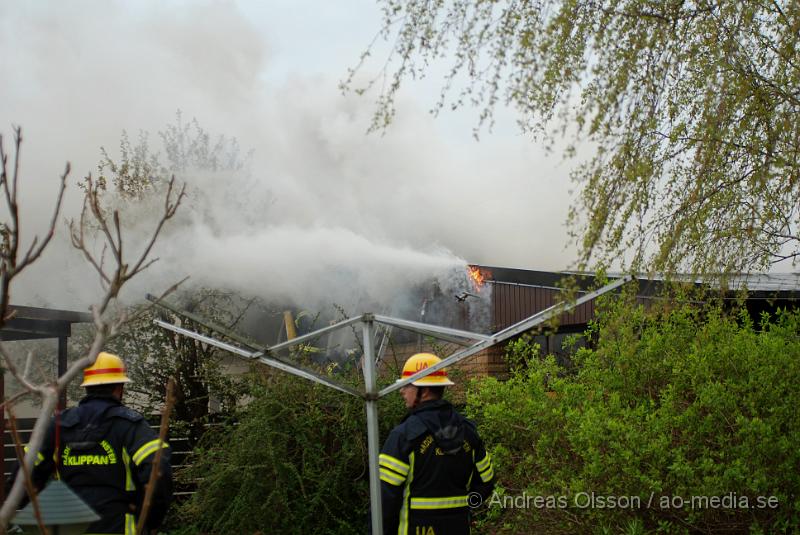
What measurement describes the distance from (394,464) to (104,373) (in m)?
1.59

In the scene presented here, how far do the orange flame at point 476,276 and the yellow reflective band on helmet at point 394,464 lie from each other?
24.5ft

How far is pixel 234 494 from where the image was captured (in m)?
7.16

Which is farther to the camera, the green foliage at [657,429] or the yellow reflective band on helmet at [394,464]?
the green foliage at [657,429]

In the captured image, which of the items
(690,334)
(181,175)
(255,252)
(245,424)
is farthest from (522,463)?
(181,175)

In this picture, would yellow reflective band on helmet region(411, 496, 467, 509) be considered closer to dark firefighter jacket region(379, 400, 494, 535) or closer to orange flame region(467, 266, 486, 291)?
dark firefighter jacket region(379, 400, 494, 535)

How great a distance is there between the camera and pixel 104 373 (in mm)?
4465

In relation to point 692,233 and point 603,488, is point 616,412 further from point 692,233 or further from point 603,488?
point 692,233

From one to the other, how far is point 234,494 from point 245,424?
0.60 m

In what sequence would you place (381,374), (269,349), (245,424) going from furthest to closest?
(381,374) → (245,424) → (269,349)

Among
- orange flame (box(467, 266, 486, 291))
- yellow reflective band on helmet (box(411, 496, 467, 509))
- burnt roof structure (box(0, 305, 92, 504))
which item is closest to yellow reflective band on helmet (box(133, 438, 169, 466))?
yellow reflective band on helmet (box(411, 496, 467, 509))

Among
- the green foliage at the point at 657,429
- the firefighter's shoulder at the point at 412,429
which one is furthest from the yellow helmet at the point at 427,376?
the green foliage at the point at 657,429

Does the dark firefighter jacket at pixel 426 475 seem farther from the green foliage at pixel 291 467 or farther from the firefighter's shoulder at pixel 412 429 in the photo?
the green foliage at pixel 291 467

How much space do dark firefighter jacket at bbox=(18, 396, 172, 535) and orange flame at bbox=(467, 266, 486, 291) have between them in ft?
26.0

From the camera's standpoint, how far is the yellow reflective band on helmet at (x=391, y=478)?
14.8 feet
